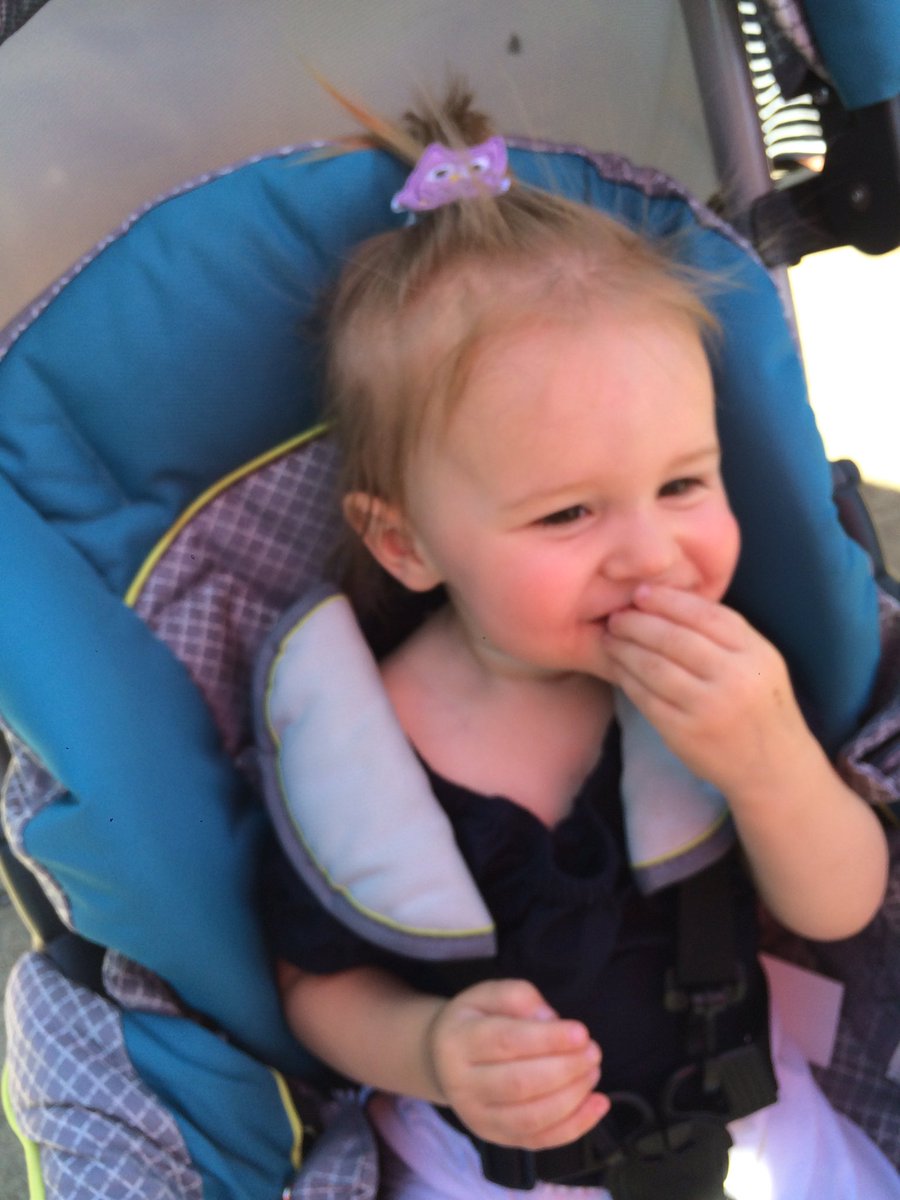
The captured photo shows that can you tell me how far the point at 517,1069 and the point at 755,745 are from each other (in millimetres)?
258

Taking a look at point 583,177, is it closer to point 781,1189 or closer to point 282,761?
point 282,761

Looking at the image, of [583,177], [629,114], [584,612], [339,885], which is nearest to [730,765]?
[584,612]

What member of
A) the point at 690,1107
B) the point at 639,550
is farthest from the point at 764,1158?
the point at 639,550

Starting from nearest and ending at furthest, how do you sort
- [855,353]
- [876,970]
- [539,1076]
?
[539,1076]
[876,970]
[855,353]

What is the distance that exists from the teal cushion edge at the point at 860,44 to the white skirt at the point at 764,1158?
0.72 metres

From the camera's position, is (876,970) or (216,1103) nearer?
(216,1103)

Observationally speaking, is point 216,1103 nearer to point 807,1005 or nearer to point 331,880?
point 331,880

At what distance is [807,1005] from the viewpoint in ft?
3.32

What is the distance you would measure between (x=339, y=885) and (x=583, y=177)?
567 mm

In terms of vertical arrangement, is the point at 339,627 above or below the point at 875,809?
above

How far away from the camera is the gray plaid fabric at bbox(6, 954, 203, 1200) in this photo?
804mm

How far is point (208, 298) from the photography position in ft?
3.06

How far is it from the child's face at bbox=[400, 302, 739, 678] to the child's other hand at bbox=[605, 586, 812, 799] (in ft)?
0.08

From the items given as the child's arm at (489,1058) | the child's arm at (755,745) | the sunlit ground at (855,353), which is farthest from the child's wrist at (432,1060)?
the sunlit ground at (855,353)
